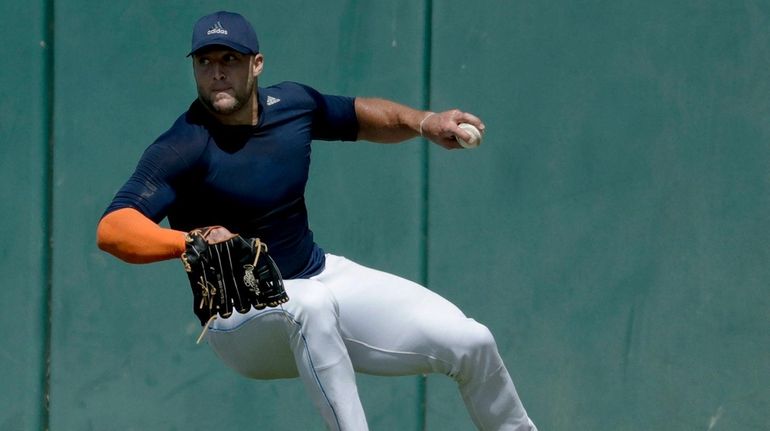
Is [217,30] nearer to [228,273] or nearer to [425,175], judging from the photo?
[228,273]

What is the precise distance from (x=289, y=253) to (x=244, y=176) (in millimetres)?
338

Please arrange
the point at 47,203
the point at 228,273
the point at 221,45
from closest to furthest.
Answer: the point at 228,273, the point at 221,45, the point at 47,203

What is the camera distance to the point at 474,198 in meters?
6.67

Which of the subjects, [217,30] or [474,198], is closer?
[217,30]

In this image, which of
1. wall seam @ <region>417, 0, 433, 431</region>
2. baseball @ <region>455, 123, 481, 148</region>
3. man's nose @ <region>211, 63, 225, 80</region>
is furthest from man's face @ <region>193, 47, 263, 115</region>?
wall seam @ <region>417, 0, 433, 431</region>

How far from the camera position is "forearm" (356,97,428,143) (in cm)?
565

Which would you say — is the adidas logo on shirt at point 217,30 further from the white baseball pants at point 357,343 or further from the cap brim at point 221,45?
the white baseball pants at point 357,343

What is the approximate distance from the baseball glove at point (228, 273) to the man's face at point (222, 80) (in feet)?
1.88

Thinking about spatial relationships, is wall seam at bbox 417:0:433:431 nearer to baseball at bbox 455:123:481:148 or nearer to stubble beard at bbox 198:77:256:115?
baseball at bbox 455:123:481:148

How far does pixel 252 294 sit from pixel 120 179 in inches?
74.4

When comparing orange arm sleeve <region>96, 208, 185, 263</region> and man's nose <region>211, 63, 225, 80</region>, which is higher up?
man's nose <region>211, 63, 225, 80</region>

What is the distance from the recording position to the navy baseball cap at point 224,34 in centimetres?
524

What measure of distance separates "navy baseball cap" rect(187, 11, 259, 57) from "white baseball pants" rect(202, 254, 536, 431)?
78 centimetres

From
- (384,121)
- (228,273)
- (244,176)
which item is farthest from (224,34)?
(228,273)
